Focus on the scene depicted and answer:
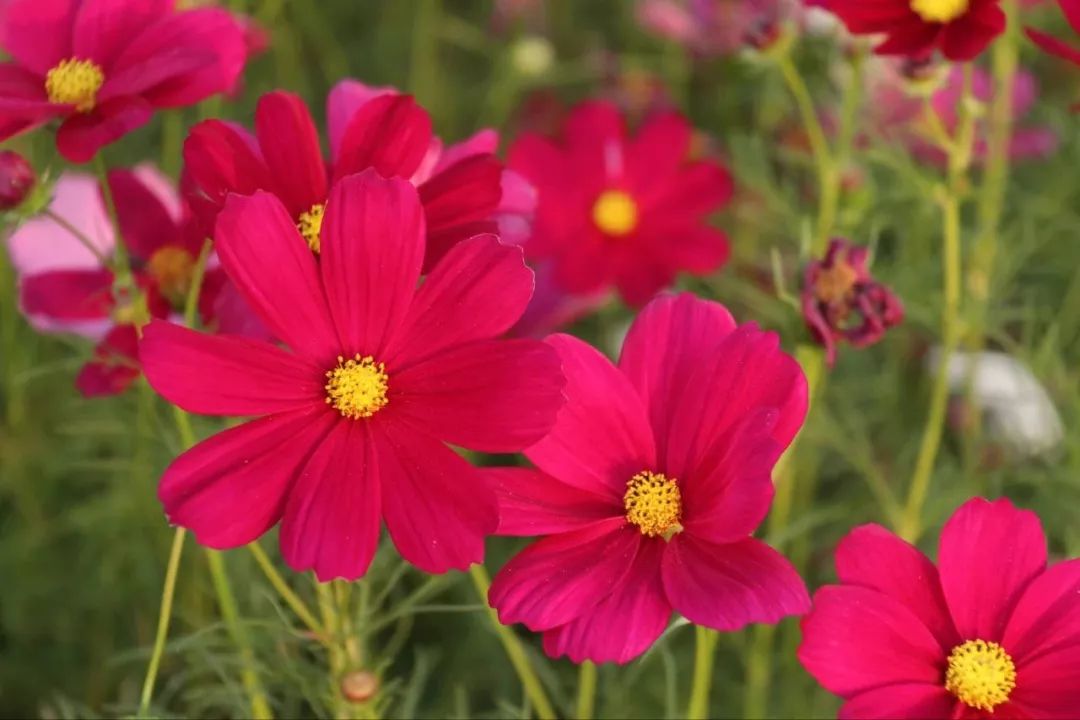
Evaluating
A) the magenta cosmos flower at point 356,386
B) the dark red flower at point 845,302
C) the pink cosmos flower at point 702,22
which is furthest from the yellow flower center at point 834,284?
the pink cosmos flower at point 702,22

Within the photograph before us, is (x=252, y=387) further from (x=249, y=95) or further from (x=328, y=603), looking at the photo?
(x=249, y=95)

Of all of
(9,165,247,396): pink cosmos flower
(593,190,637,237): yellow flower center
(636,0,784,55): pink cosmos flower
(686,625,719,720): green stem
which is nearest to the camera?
(686,625,719,720): green stem

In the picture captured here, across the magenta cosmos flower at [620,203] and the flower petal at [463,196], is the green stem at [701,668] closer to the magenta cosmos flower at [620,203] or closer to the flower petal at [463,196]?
the flower petal at [463,196]

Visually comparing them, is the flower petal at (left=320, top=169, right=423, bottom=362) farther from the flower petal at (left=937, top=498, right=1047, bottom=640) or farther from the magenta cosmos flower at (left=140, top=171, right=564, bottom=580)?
the flower petal at (left=937, top=498, right=1047, bottom=640)

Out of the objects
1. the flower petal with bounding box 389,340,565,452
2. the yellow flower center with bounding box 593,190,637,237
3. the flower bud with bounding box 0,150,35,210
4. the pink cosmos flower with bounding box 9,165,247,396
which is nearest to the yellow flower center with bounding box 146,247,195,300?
the pink cosmos flower with bounding box 9,165,247,396

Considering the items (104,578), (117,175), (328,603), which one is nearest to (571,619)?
(328,603)
